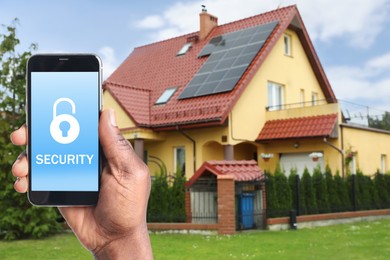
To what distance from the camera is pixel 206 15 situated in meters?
24.6

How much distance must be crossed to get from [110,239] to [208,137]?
57.9ft

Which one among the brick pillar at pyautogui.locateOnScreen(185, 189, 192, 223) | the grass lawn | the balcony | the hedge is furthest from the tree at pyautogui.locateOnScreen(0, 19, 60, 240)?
the balcony

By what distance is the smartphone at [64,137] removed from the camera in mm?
2025

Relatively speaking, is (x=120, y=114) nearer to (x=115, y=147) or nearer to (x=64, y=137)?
(x=64, y=137)

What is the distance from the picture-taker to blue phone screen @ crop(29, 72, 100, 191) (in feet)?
6.65

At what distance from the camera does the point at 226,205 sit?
45.4 ft

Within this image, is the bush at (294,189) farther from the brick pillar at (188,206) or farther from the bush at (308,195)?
the brick pillar at (188,206)

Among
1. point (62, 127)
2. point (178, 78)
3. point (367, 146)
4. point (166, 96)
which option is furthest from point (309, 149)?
point (62, 127)

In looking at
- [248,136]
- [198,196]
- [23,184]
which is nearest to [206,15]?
[248,136]

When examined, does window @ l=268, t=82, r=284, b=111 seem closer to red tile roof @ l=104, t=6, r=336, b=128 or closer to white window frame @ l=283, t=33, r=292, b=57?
white window frame @ l=283, t=33, r=292, b=57

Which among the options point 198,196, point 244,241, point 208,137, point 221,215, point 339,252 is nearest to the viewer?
point 339,252

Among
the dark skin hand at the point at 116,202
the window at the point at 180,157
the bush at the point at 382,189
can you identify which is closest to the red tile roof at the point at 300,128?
the window at the point at 180,157

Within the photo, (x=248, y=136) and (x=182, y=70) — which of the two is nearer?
(x=248, y=136)

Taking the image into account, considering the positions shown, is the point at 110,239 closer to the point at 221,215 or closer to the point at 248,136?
the point at 221,215
